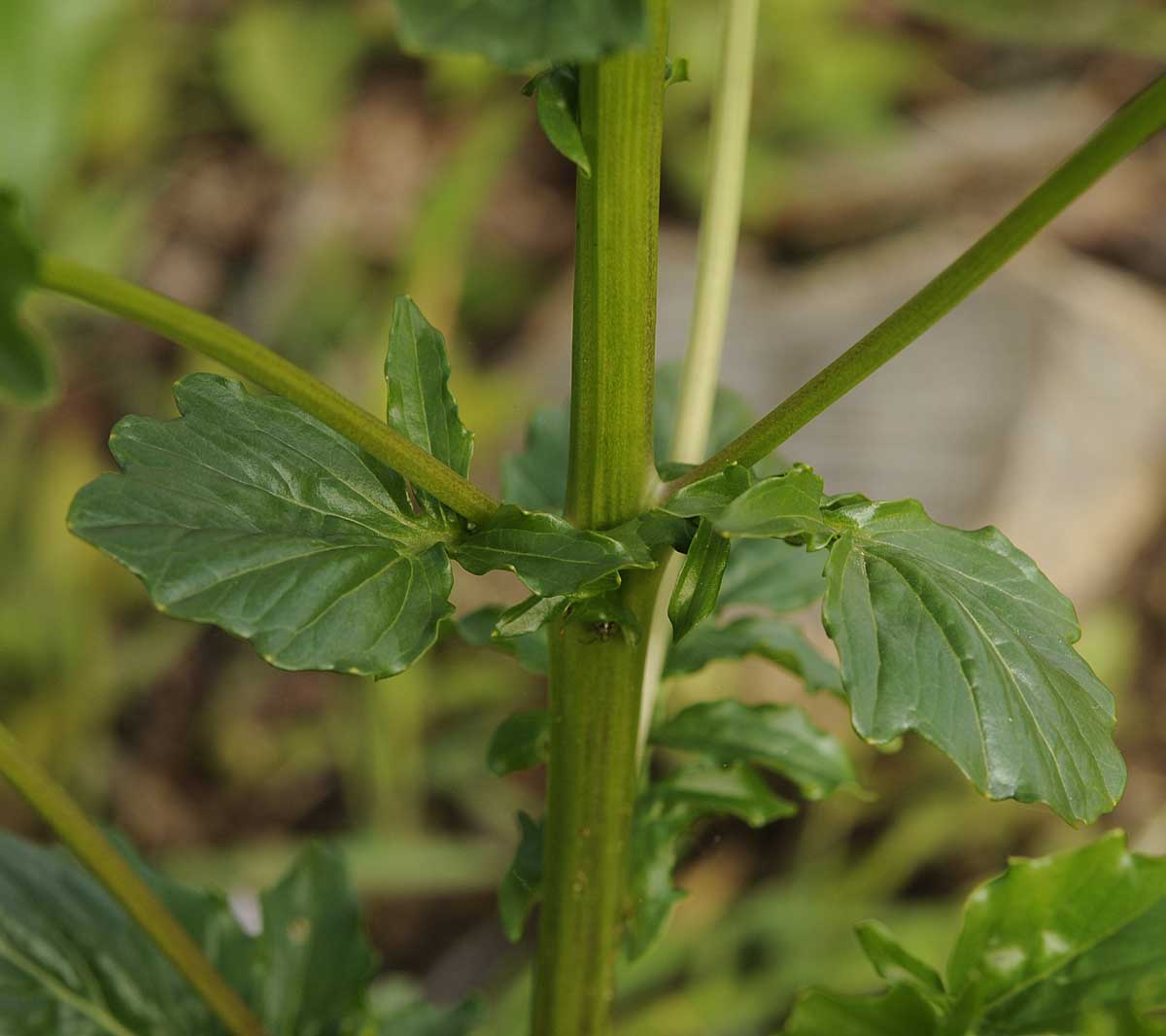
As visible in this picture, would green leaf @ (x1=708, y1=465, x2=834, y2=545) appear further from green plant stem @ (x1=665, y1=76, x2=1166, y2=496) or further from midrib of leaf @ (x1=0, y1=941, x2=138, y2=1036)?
midrib of leaf @ (x1=0, y1=941, x2=138, y2=1036)

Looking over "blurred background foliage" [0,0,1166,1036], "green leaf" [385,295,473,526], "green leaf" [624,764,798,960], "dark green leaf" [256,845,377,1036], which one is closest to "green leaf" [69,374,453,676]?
"green leaf" [385,295,473,526]

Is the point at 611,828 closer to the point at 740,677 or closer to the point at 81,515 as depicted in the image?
the point at 81,515

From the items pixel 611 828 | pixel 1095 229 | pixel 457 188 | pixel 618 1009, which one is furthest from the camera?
pixel 1095 229

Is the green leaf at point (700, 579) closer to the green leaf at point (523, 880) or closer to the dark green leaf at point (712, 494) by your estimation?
the dark green leaf at point (712, 494)

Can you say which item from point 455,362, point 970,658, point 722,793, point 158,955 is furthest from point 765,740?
point 455,362

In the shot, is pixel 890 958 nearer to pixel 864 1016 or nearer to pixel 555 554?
pixel 864 1016

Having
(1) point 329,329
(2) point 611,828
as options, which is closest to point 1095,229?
(1) point 329,329
